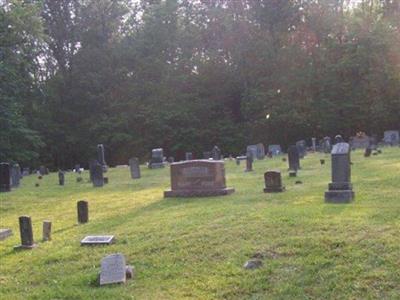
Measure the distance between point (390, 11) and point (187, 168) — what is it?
116 ft

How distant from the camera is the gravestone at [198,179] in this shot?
15031 mm

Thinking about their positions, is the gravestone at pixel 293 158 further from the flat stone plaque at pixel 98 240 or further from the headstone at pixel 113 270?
the headstone at pixel 113 270

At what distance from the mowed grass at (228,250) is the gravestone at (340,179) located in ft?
0.80

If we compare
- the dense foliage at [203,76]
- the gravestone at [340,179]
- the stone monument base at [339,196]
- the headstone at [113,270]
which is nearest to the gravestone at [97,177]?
the gravestone at [340,179]

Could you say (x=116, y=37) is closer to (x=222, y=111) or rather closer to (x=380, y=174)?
(x=222, y=111)

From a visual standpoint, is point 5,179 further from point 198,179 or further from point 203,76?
point 203,76

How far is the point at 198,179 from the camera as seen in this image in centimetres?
1523

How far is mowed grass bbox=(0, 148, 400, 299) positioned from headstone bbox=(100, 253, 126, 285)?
140 mm

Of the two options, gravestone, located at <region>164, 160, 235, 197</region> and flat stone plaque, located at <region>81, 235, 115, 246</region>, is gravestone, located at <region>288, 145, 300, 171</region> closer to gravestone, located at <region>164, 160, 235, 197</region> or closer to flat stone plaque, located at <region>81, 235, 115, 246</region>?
gravestone, located at <region>164, 160, 235, 197</region>

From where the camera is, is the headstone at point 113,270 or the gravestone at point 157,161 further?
the gravestone at point 157,161

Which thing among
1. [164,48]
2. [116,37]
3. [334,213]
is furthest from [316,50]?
[334,213]

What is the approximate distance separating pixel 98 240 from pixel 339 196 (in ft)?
16.2

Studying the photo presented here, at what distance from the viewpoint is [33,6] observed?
39188 millimetres

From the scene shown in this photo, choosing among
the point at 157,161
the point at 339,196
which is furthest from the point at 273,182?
the point at 157,161
